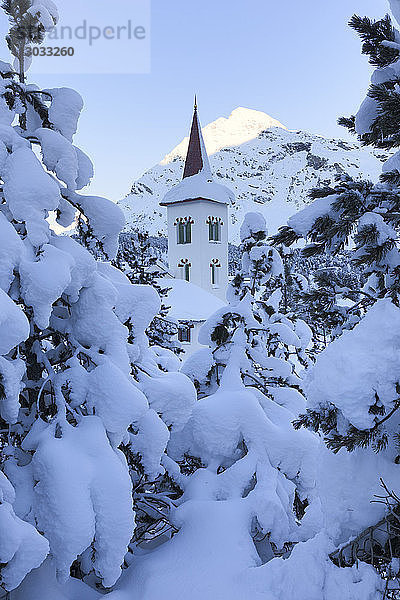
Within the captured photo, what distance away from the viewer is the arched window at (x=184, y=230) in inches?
1682

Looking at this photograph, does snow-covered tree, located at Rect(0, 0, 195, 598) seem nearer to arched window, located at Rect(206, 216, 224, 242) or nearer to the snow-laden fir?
the snow-laden fir

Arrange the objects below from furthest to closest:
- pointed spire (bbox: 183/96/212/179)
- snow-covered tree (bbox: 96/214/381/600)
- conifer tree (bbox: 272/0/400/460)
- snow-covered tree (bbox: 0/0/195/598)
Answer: pointed spire (bbox: 183/96/212/179), snow-covered tree (bbox: 96/214/381/600), snow-covered tree (bbox: 0/0/195/598), conifer tree (bbox: 272/0/400/460)

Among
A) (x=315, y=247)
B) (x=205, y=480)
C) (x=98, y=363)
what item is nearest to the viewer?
(x=315, y=247)

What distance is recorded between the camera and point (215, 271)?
4216 centimetres

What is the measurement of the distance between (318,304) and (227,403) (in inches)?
99.7

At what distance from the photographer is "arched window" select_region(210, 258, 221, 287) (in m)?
42.0

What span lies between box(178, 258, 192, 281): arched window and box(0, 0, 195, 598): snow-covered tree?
36304 mm

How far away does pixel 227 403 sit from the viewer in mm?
6387

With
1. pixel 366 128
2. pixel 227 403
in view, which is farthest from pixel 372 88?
pixel 227 403

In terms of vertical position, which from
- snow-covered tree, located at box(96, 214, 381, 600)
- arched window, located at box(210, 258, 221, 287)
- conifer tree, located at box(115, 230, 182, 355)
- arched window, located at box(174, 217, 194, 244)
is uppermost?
snow-covered tree, located at box(96, 214, 381, 600)

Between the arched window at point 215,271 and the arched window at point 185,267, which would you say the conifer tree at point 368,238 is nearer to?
the arched window at point 185,267

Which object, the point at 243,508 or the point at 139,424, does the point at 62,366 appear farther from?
the point at 243,508

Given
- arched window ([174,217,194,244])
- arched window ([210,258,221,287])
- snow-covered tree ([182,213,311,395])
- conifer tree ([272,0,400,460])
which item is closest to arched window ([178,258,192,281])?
arched window ([174,217,194,244])

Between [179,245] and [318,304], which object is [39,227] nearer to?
[318,304]
